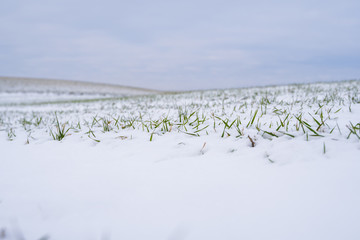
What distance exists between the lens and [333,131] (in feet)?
6.23

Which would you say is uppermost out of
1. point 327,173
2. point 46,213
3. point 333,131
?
point 333,131

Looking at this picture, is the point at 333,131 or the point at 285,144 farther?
the point at 333,131

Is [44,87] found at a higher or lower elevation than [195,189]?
higher

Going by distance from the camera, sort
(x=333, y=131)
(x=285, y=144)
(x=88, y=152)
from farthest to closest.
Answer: (x=88, y=152) → (x=333, y=131) → (x=285, y=144)

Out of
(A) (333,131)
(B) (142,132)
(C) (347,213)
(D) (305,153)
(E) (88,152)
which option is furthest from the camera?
(B) (142,132)

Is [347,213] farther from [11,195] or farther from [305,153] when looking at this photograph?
[11,195]

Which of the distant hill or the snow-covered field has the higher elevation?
the distant hill

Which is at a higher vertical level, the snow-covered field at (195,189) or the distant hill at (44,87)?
the distant hill at (44,87)

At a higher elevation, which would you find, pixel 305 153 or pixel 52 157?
pixel 305 153

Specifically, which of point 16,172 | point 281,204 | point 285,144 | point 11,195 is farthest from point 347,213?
point 16,172

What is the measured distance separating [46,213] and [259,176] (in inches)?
48.3

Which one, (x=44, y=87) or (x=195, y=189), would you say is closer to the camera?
(x=195, y=189)

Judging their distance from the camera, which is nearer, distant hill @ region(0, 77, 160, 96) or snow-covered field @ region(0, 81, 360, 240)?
snow-covered field @ region(0, 81, 360, 240)

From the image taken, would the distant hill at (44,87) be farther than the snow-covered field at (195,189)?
Yes
